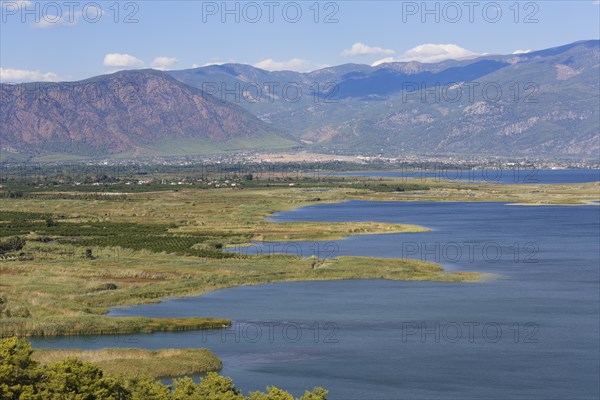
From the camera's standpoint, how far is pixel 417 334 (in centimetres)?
5731

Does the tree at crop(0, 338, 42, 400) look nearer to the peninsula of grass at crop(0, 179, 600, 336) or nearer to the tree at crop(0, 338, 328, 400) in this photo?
the tree at crop(0, 338, 328, 400)

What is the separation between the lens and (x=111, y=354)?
48.8 m

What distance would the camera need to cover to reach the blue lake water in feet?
155

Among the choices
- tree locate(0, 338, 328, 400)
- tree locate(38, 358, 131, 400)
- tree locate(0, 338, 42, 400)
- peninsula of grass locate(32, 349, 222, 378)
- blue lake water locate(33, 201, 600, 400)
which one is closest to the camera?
tree locate(0, 338, 42, 400)

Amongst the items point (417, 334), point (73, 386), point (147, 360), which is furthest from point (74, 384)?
point (417, 334)

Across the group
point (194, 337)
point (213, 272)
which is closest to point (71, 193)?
point (213, 272)

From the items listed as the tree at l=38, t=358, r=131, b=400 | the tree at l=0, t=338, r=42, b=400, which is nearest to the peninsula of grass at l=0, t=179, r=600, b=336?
the tree at l=0, t=338, r=42, b=400

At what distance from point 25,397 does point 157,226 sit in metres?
85.3

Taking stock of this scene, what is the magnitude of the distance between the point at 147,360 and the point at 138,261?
36.4 m

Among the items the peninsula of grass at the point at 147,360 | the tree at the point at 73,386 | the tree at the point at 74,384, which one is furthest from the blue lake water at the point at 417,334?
the tree at the point at 74,384

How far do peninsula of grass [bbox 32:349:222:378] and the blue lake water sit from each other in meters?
1.47

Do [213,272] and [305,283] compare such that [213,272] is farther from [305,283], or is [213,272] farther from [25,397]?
[25,397]

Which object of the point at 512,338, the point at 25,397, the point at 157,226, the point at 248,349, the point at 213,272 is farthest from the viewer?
the point at 157,226

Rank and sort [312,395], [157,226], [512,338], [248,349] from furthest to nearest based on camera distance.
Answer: [157,226] → [512,338] → [248,349] → [312,395]
